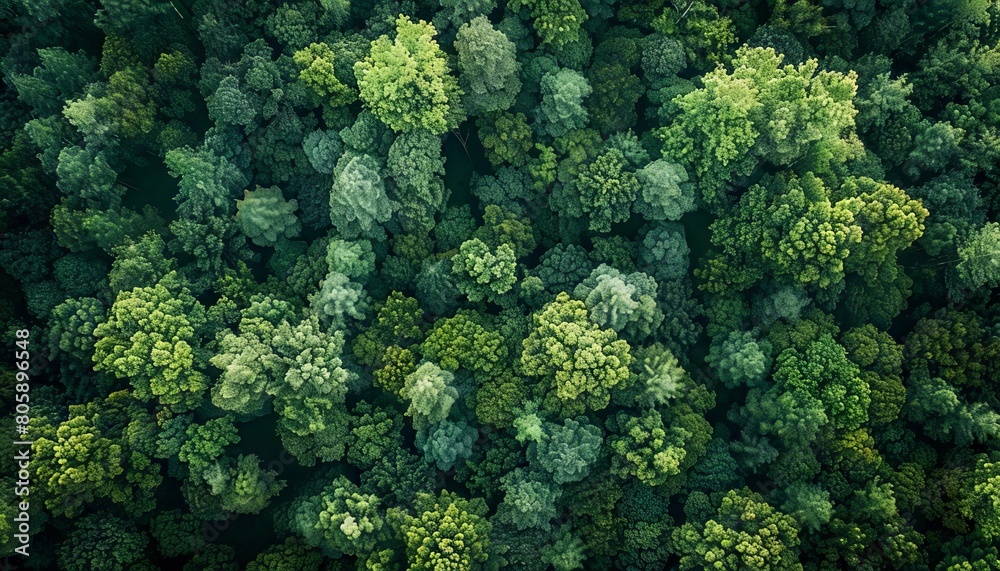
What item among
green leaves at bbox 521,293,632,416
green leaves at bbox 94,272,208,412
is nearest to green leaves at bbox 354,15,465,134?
green leaves at bbox 521,293,632,416

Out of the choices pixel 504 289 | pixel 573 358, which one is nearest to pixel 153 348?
pixel 504 289

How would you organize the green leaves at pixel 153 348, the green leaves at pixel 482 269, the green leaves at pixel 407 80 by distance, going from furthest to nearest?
the green leaves at pixel 482 269 < the green leaves at pixel 407 80 < the green leaves at pixel 153 348

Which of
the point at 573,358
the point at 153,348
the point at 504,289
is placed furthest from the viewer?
the point at 504,289

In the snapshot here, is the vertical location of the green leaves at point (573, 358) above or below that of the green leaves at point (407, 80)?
below

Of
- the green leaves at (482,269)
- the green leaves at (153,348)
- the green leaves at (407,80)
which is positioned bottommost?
the green leaves at (153,348)

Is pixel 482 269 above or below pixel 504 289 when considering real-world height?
above

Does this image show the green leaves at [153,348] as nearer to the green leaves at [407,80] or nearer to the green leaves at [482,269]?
the green leaves at [482,269]

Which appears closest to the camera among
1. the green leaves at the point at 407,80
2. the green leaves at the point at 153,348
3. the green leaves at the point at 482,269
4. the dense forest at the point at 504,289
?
the green leaves at the point at 153,348

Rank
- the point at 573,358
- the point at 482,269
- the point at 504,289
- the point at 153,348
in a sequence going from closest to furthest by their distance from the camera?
1. the point at 153,348
2. the point at 573,358
3. the point at 482,269
4. the point at 504,289

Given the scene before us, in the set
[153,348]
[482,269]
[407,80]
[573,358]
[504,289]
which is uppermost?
[407,80]

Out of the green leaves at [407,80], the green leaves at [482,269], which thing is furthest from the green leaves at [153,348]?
the green leaves at [407,80]

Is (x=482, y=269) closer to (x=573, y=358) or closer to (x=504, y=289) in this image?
(x=504, y=289)
